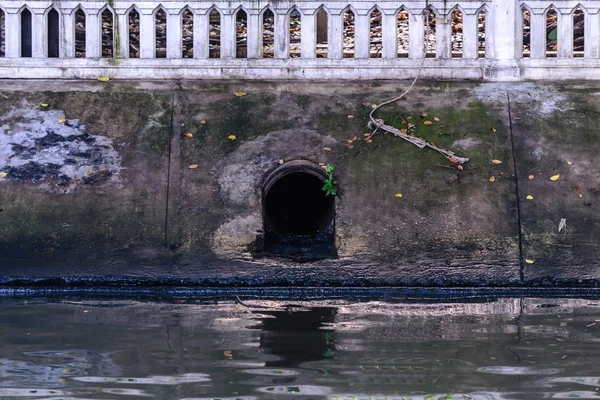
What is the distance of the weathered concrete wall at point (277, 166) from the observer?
7.81 meters

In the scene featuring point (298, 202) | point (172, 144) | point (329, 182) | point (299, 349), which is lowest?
point (299, 349)

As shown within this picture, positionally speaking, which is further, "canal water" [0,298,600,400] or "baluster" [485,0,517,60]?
"baluster" [485,0,517,60]

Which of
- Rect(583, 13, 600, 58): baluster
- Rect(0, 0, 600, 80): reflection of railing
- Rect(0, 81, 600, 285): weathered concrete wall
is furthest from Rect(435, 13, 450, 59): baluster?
Rect(583, 13, 600, 58): baluster

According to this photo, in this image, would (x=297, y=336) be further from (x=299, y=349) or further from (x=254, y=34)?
(x=254, y=34)

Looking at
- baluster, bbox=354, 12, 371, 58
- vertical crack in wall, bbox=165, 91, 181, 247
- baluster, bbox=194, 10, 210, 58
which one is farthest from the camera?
baluster, bbox=194, 10, 210, 58

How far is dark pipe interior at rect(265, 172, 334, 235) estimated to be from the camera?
958 cm

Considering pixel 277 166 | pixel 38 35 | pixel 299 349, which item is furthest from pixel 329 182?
pixel 38 35

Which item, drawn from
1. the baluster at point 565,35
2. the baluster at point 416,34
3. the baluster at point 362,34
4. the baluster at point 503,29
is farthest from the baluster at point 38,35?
the baluster at point 565,35

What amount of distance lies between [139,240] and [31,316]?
5.60ft

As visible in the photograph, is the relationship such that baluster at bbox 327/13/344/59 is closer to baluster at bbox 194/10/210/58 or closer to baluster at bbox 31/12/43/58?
baluster at bbox 194/10/210/58

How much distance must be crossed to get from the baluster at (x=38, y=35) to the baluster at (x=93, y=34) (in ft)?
1.55

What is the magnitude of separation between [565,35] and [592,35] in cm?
31

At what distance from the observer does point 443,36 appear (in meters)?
9.48

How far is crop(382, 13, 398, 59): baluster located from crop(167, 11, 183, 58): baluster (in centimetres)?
222
